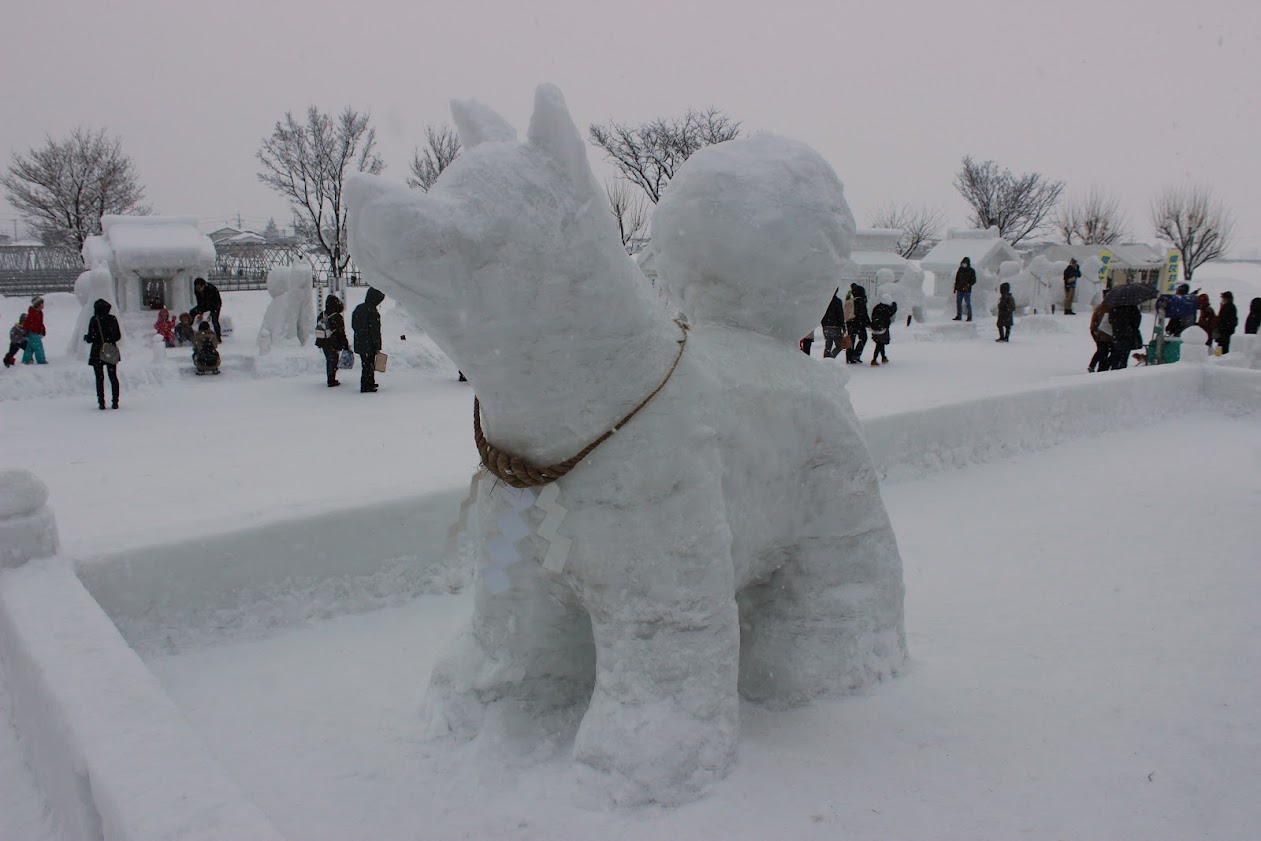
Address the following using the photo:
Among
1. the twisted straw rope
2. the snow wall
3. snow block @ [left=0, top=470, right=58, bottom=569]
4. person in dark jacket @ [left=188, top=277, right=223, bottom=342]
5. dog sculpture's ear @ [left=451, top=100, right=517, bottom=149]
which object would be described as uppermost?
dog sculpture's ear @ [left=451, top=100, right=517, bottom=149]

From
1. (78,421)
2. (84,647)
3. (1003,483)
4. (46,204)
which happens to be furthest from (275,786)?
(46,204)

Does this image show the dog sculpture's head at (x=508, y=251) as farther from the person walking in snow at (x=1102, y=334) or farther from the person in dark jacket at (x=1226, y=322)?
the person in dark jacket at (x=1226, y=322)

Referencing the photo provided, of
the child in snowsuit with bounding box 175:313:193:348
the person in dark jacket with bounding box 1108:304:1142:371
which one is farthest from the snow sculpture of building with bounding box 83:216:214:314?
the person in dark jacket with bounding box 1108:304:1142:371

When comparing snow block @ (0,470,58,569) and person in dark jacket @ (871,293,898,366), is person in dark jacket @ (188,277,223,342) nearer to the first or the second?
person in dark jacket @ (871,293,898,366)

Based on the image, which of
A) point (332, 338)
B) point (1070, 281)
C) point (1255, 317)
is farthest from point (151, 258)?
point (1070, 281)

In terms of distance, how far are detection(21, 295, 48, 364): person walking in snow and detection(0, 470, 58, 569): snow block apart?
29.7 ft

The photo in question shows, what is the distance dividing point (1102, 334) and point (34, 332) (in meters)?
12.4

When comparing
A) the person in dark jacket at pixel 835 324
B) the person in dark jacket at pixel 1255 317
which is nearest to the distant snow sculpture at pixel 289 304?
the person in dark jacket at pixel 835 324

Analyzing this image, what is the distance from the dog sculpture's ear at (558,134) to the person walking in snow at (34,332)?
1056cm

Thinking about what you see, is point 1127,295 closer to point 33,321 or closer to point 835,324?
point 835,324

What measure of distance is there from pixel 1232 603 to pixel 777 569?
7.06 feet

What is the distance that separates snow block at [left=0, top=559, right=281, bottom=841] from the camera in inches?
59.9

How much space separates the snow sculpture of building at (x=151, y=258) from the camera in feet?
41.4

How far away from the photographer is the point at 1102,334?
10.3m
